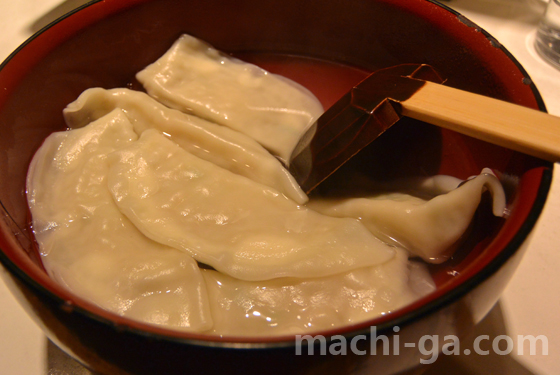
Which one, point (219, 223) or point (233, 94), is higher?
point (233, 94)

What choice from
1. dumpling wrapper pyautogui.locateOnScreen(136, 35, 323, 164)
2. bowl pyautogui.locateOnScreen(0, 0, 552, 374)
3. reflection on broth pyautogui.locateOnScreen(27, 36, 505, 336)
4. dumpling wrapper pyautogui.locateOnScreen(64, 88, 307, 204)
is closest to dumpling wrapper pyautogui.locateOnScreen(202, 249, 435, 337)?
reflection on broth pyautogui.locateOnScreen(27, 36, 505, 336)

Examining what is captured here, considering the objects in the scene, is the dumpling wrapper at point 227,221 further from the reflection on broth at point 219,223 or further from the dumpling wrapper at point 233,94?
the dumpling wrapper at point 233,94

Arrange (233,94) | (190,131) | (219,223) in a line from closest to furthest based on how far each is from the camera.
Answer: (219,223), (190,131), (233,94)

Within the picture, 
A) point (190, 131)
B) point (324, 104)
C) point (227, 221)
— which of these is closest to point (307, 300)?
point (227, 221)

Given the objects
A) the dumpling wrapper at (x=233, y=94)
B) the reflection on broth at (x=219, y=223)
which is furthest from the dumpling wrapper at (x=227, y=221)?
the dumpling wrapper at (x=233, y=94)

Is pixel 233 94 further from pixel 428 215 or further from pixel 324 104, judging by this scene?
pixel 428 215

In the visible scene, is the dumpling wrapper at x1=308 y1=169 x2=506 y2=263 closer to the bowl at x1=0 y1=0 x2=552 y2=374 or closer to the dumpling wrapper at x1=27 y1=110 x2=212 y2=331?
the bowl at x1=0 y1=0 x2=552 y2=374

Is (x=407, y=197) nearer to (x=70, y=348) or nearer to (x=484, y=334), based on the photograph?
(x=484, y=334)
